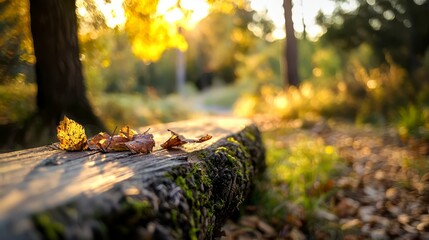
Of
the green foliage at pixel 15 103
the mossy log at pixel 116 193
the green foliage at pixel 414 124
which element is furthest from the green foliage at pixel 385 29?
the mossy log at pixel 116 193

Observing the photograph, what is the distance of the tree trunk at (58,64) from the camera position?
344 cm

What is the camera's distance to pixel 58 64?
3.66 meters

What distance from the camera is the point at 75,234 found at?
0.77m

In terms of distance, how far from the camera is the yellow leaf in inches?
62.0

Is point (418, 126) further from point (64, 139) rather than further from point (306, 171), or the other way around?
point (64, 139)

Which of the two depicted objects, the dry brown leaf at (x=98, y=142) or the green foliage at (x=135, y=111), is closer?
the dry brown leaf at (x=98, y=142)

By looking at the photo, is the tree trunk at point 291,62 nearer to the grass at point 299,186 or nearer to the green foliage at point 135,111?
the green foliage at point 135,111

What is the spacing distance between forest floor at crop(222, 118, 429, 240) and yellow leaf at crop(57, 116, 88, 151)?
89 centimetres

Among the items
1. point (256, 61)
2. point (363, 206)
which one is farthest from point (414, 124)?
point (256, 61)

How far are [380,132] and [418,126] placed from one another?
796 mm

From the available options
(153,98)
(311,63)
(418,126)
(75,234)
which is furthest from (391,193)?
(311,63)

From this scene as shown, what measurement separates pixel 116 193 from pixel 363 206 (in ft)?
9.02

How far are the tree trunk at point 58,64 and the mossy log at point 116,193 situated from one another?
2210mm

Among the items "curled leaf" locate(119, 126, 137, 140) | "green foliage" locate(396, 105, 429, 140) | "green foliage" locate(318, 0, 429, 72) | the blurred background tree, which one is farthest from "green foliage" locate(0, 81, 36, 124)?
"green foliage" locate(318, 0, 429, 72)
